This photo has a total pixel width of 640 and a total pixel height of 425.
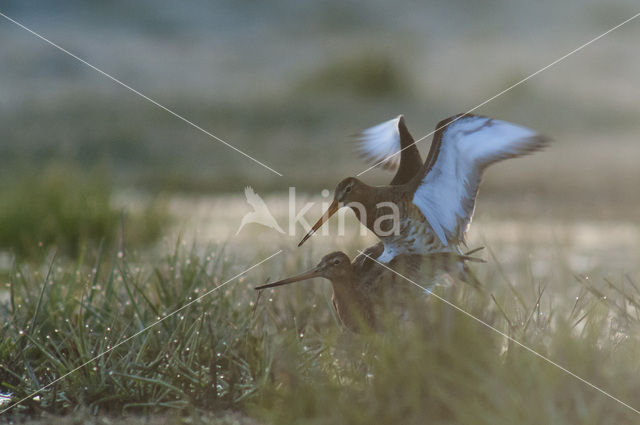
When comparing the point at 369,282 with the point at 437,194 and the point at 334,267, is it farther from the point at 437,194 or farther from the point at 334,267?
the point at 437,194

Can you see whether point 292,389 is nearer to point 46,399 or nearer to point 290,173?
point 46,399

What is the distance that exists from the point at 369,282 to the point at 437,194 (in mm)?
356

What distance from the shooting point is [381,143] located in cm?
288

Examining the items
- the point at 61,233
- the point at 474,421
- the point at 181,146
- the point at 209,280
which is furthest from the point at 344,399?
the point at 181,146

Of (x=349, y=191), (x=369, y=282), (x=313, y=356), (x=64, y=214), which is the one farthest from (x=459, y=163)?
(x=64, y=214)

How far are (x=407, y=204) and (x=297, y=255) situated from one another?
1.57m

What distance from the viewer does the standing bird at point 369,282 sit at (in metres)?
2.51

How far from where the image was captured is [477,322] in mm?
2352

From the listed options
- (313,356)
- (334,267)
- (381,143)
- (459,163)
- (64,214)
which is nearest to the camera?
(459,163)

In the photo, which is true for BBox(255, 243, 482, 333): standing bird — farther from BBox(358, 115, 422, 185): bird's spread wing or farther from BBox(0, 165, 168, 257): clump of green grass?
BBox(0, 165, 168, 257): clump of green grass

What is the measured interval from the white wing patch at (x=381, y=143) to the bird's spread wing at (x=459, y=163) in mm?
415

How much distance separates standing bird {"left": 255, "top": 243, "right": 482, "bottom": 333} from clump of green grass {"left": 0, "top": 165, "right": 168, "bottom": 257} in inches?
126

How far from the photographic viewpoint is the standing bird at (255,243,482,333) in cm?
251

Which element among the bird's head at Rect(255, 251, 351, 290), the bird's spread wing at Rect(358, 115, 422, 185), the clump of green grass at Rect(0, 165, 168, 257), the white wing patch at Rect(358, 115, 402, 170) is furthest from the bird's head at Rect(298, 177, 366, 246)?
the clump of green grass at Rect(0, 165, 168, 257)
